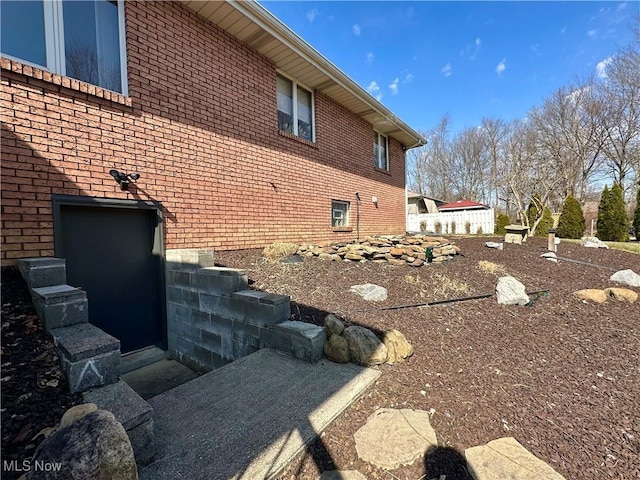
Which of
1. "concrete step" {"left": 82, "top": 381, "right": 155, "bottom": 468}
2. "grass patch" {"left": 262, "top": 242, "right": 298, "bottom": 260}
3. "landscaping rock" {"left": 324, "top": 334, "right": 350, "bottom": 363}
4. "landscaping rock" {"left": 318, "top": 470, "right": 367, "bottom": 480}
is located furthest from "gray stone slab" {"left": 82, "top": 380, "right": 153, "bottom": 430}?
"grass patch" {"left": 262, "top": 242, "right": 298, "bottom": 260}

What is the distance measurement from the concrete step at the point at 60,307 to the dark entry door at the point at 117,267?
1213 mm

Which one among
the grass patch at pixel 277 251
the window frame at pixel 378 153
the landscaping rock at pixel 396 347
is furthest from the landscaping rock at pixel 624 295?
the window frame at pixel 378 153

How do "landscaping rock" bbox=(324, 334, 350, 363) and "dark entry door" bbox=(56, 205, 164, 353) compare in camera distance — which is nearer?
"landscaping rock" bbox=(324, 334, 350, 363)

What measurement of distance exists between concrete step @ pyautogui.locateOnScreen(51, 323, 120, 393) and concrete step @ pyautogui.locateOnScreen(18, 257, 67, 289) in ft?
3.12

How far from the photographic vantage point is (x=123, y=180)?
146 inches

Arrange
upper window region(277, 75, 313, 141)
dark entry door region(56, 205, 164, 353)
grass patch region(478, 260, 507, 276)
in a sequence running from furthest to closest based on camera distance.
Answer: upper window region(277, 75, 313, 141), grass patch region(478, 260, 507, 276), dark entry door region(56, 205, 164, 353)

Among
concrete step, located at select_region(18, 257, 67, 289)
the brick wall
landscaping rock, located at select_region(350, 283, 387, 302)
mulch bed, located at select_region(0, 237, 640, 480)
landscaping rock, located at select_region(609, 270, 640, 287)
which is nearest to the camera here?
mulch bed, located at select_region(0, 237, 640, 480)

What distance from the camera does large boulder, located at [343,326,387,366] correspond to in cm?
270

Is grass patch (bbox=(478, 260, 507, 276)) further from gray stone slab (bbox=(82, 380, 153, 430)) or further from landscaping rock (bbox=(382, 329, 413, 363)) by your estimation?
gray stone slab (bbox=(82, 380, 153, 430))

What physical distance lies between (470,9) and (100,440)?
35.2 feet

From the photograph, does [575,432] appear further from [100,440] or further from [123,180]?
[123,180]

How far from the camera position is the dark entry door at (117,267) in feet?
11.5

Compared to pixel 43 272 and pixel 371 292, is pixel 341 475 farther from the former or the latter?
pixel 43 272

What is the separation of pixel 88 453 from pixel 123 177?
3.41 meters
